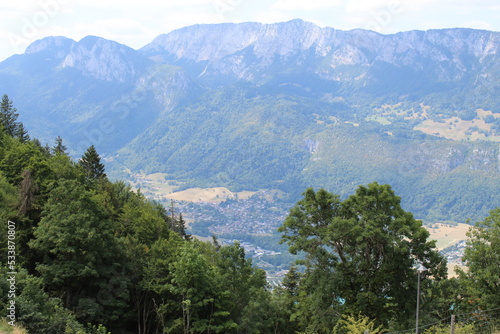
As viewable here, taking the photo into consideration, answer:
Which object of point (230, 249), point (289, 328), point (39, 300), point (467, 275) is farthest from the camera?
point (289, 328)

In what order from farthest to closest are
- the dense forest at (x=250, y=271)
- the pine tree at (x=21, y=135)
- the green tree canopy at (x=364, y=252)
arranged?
the pine tree at (x=21, y=135) < the dense forest at (x=250, y=271) < the green tree canopy at (x=364, y=252)

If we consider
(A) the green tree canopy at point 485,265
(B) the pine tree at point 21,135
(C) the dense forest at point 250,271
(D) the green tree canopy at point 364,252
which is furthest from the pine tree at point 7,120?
(A) the green tree canopy at point 485,265

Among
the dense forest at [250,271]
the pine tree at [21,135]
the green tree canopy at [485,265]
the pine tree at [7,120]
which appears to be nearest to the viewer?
the dense forest at [250,271]

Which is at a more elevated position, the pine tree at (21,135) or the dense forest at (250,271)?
the pine tree at (21,135)

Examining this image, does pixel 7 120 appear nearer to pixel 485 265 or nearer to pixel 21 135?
pixel 21 135

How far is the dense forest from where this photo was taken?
2344cm

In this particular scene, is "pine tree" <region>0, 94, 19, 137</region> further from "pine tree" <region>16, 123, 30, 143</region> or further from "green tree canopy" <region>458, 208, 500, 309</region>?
"green tree canopy" <region>458, 208, 500, 309</region>

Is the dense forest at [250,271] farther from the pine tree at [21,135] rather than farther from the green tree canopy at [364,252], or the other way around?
the pine tree at [21,135]

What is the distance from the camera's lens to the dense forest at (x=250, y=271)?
2344cm

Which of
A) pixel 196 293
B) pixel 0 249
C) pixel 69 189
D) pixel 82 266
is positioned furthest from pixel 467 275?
pixel 0 249

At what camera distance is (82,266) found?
24.8 m

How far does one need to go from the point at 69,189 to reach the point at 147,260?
7.36 metres

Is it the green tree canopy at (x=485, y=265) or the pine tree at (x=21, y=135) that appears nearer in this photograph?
the green tree canopy at (x=485, y=265)

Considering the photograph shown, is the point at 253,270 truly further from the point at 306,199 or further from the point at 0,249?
the point at 0,249
